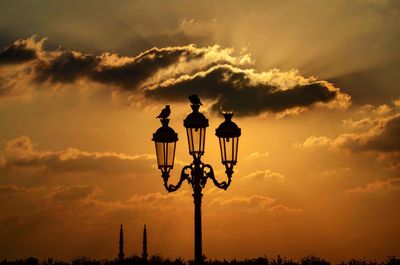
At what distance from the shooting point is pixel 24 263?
925 inches

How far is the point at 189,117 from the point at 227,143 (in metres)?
1.23

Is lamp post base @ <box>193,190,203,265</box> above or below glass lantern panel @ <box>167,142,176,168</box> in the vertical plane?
below

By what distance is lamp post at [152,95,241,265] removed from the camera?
17047 millimetres

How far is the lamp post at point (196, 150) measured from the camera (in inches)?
671

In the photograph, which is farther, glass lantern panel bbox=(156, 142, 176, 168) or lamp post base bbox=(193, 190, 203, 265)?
glass lantern panel bbox=(156, 142, 176, 168)

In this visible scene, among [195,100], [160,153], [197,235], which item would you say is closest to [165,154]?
[160,153]

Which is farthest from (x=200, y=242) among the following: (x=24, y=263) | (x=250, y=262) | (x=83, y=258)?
(x=24, y=263)

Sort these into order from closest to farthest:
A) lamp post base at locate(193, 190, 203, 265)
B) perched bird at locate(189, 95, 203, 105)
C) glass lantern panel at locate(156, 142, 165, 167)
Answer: lamp post base at locate(193, 190, 203, 265) < glass lantern panel at locate(156, 142, 165, 167) < perched bird at locate(189, 95, 203, 105)

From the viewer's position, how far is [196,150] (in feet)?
55.9

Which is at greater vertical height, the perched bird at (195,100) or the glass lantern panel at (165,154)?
the perched bird at (195,100)

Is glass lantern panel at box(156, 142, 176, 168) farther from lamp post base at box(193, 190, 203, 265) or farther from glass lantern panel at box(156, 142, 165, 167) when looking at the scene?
lamp post base at box(193, 190, 203, 265)

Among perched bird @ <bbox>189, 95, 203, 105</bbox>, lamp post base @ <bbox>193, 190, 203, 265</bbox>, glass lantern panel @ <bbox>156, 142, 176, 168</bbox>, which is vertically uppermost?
perched bird @ <bbox>189, 95, 203, 105</bbox>

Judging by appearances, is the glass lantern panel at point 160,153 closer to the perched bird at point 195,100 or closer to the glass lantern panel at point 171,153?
the glass lantern panel at point 171,153

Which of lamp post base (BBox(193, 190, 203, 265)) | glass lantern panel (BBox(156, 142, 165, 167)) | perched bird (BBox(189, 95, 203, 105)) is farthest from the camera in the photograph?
perched bird (BBox(189, 95, 203, 105))
